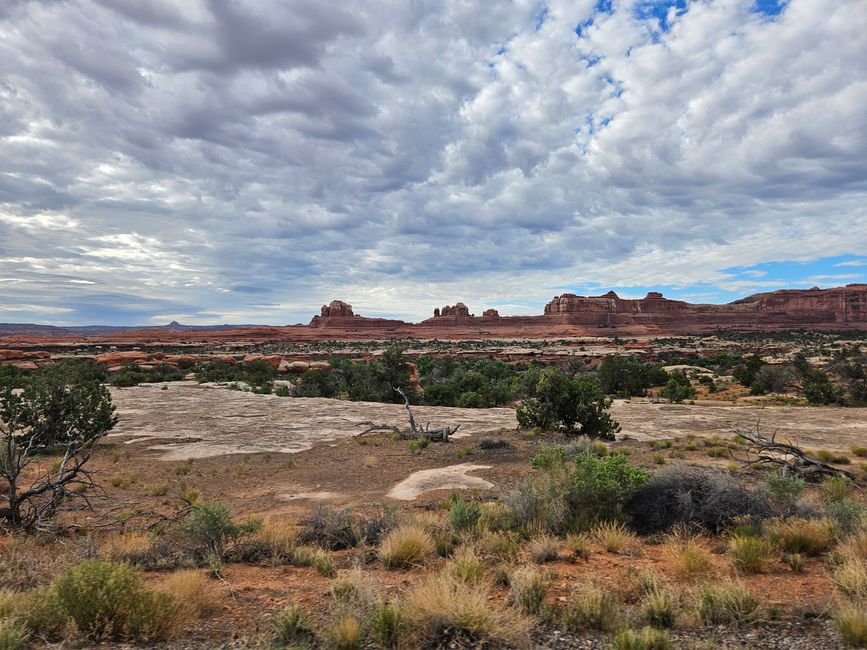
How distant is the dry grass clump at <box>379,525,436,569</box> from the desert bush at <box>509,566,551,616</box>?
1411 millimetres

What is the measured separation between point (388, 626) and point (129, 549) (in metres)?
4.17

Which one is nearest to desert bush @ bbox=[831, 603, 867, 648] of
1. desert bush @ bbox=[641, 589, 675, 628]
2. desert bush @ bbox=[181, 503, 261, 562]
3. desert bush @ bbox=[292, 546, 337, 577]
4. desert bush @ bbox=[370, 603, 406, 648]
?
desert bush @ bbox=[641, 589, 675, 628]

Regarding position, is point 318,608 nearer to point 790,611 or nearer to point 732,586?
point 732,586

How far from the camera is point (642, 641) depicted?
376 centimetres

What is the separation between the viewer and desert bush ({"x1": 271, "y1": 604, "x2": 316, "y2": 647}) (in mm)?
4039

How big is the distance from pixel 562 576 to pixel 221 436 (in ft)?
48.1

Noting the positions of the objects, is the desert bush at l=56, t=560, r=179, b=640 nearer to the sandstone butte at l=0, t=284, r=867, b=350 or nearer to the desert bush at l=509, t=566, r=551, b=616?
the desert bush at l=509, t=566, r=551, b=616

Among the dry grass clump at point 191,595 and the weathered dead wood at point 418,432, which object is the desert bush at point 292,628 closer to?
the dry grass clump at point 191,595

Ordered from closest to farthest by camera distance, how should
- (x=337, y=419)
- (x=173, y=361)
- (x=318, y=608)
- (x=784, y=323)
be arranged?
(x=318, y=608), (x=337, y=419), (x=173, y=361), (x=784, y=323)

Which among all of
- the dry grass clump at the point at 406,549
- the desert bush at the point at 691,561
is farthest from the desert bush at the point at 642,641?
the dry grass clump at the point at 406,549

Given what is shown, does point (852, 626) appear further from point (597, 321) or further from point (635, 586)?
point (597, 321)

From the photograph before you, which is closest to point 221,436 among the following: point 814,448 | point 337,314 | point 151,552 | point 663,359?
point 151,552

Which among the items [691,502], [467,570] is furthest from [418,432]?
[467,570]

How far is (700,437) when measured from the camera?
51.3 ft
